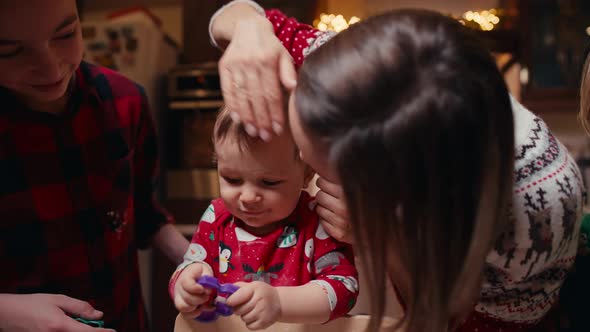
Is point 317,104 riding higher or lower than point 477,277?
higher

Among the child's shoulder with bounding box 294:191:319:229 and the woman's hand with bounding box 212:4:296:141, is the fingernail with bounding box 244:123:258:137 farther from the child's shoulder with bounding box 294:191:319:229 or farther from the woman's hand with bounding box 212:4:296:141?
the child's shoulder with bounding box 294:191:319:229

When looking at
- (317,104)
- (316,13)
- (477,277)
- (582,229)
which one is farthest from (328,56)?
(316,13)

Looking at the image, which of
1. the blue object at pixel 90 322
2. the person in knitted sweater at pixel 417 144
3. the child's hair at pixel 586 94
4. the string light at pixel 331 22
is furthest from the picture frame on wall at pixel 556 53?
the blue object at pixel 90 322

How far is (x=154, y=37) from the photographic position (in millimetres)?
2230

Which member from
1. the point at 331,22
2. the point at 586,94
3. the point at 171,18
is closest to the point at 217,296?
the point at 586,94

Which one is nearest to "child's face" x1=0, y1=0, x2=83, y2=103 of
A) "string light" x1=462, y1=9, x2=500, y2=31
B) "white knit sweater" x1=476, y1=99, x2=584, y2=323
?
"white knit sweater" x1=476, y1=99, x2=584, y2=323

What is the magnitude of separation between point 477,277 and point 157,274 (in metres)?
1.92

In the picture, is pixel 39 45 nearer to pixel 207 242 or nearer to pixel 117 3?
pixel 207 242

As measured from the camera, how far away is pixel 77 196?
2.72 ft

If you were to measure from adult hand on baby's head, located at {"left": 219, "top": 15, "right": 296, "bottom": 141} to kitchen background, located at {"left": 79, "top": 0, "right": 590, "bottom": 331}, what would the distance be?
151 centimetres

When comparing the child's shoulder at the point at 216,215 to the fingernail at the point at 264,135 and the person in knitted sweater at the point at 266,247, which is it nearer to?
the person in knitted sweater at the point at 266,247

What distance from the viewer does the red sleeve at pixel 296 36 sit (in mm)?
767

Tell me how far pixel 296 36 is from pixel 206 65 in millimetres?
1544

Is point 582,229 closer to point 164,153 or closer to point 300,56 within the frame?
point 300,56
